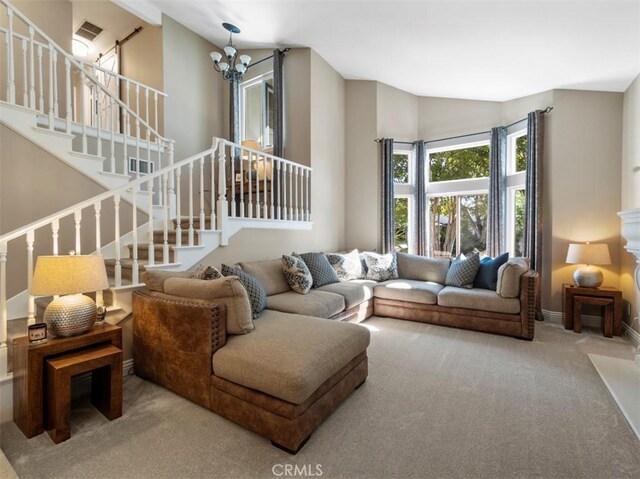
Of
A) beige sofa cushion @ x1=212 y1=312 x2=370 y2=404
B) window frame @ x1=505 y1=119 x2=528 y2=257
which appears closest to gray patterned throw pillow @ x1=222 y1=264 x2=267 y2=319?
beige sofa cushion @ x1=212 y1=312 x2=370 y2=404

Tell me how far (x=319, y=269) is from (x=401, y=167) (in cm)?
272

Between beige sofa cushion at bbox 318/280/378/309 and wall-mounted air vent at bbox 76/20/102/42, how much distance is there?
5.78 m

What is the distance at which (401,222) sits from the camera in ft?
18.0

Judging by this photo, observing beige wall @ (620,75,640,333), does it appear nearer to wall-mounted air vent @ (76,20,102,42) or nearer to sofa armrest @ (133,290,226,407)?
sofa armrest @ (133,290,226,407)

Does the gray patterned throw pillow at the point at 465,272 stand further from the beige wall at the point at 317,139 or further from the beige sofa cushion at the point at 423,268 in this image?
the beige wall at the point at 317,139

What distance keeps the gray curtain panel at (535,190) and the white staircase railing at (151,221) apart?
9.90 ft

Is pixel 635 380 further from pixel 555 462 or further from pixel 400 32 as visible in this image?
pixel 400 32

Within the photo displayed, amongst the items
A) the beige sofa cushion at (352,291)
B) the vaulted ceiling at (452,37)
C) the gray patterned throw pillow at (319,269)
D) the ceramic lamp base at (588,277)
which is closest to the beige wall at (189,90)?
the vaulted ceiling at (452,37)

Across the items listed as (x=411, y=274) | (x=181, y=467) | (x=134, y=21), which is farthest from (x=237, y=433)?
→ (x=134, y=21)

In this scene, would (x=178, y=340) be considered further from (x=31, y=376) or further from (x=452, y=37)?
(x=452, y=37)

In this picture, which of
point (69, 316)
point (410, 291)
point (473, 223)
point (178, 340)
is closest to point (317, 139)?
point (410, 291)

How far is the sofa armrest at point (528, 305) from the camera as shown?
3.28m

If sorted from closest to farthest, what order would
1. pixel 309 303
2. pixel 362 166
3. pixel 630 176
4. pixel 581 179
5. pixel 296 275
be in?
pixel 309 303 < pixel 630 176 < pixel 296 275 < pixel 581 179 < pixel 362 166

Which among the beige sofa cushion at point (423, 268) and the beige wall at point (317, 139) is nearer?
the beige sofa cushion at point (423, 268)
